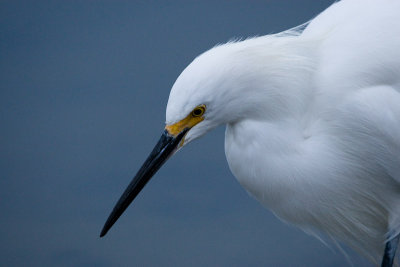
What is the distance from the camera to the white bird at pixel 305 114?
174 cm

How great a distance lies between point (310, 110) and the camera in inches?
73.5

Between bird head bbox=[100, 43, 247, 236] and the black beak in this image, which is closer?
bird head bbox=[100, 43, 247, 236]

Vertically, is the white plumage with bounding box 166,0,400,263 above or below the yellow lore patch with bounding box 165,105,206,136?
below

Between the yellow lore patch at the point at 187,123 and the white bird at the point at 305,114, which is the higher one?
the yellow lore patch at the point at 187,123

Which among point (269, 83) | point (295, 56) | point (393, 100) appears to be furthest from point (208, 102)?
point (393, 100)

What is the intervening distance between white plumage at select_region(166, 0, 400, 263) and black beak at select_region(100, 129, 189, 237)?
5 centimetres

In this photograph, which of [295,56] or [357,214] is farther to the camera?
[357,214]

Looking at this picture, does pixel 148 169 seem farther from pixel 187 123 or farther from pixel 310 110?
pixel 310 110

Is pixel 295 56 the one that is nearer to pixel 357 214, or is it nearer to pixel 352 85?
pixel 352 85

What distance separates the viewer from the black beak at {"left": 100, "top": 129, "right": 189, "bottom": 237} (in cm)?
180

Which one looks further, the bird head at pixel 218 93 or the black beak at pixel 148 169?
the black beak at pixel 148 169

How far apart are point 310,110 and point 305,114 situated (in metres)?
0.02

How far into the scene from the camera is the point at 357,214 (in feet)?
6.86

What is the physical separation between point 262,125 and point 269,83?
13 centimetres
